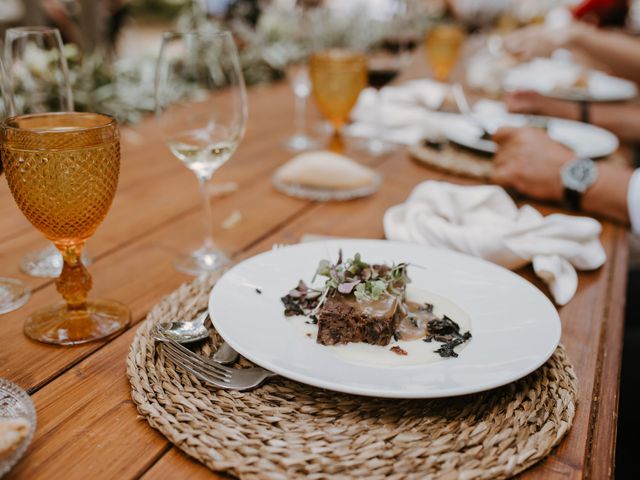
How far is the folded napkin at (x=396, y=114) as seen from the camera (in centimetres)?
185

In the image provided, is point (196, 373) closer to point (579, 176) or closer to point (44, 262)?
point (44, 262)

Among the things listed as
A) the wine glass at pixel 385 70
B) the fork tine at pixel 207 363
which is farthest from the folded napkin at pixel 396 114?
the fork tine at pixel 207 363

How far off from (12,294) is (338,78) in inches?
37.1

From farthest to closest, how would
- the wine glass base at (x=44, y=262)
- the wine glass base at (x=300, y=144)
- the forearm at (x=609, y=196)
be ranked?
the wine glass base at (x=300, y=144), the forearm at (x=609, y=196), the wine glass base at (x=44, y=262)

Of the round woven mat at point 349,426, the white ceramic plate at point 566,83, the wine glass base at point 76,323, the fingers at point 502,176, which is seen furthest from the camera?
the white ceramic plate at point 566,83

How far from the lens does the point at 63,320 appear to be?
79 centimetres

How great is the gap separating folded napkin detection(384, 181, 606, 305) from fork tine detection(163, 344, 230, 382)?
50 cm

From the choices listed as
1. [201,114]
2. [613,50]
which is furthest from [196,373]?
[613,50]

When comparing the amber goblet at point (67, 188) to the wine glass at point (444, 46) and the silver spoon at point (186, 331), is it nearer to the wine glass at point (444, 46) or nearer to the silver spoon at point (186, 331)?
the silver spoon at point (186, 331)

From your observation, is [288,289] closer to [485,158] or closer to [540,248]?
[540,248]

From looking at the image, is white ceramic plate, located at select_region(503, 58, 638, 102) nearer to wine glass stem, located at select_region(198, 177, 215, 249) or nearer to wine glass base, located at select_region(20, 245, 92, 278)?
wine glass stem, located at select_region(198, 177, 215, 249)

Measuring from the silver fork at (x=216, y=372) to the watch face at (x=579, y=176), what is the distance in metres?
0.93

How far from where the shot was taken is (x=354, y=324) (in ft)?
2.23

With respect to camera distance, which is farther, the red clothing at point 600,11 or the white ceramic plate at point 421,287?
the red clothing at point 600,11
